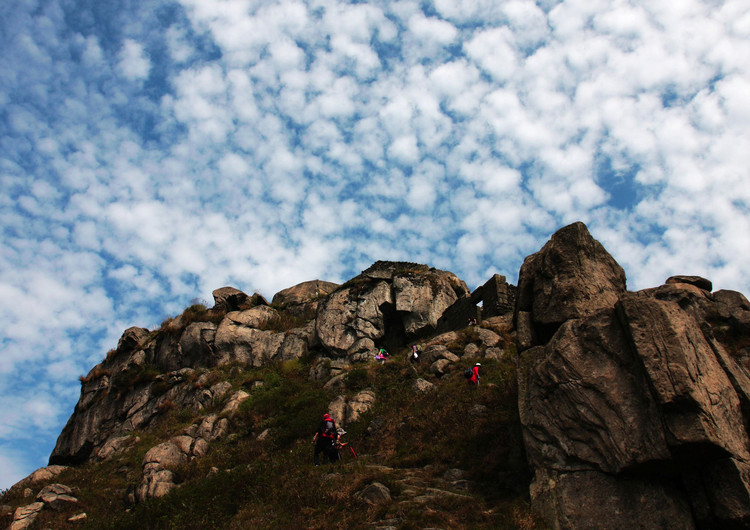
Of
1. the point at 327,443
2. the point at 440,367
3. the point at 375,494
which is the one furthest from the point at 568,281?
the point at 440,367

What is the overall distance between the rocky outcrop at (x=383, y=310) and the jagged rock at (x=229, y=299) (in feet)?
24.1

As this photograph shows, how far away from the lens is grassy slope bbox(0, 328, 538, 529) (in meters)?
10.5

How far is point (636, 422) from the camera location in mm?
8844

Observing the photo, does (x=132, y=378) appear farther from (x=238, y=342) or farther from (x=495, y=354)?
(x=495, y=354)

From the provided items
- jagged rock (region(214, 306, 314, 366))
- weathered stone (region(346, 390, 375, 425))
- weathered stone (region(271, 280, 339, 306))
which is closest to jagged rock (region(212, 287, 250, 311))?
jagged rock (region(214, 306, 314, 366))

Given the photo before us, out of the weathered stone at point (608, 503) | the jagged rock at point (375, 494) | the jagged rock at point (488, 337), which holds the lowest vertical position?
the weathered stone at point (608, 503)

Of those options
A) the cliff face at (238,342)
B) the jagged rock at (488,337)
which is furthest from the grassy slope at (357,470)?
the cliff face at (238,342)

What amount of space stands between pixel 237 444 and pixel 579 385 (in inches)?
593

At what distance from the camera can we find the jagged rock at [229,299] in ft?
123

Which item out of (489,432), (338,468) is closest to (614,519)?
(489,432)

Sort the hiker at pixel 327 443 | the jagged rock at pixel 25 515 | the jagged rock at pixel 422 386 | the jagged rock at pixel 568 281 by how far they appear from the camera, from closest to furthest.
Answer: the jagged rock at pixel 568 281 → the hiker at pixel 327 443 → the jagged rock at pixel 25 515 → the jagged rock at pixel 422 386

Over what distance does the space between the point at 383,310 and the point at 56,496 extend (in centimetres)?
1997

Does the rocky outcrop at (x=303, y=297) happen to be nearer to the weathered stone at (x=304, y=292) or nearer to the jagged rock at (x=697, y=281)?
the weathered stone at (x=304, y=292)

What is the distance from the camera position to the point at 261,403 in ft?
78.1
